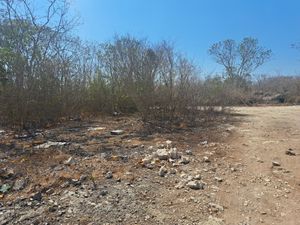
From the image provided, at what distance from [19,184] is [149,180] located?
174 centimetres

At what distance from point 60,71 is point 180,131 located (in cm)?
446

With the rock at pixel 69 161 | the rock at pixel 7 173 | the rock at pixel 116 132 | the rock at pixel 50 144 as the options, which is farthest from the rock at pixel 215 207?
the rock at pixel 116 132

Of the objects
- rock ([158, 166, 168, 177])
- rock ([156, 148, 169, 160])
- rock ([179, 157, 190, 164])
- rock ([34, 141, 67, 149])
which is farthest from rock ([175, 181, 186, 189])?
rock ([34, 141, 67, 149])

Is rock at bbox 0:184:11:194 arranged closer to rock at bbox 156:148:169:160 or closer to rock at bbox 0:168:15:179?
rock at bbox 0:168:15:179

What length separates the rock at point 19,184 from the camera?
411 centimetres

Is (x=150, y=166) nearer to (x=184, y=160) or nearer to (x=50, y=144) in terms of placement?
(x=184, y=160)

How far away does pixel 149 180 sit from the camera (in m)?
4.21

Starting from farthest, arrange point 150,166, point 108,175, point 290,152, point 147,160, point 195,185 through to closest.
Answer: point 290,152 < point 147,160 < point 150,166 < point 108,175 < point 195,185

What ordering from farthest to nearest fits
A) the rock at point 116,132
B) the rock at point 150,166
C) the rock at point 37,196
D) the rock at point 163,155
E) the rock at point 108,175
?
the rock at point 116,132 → the rock at point 163,155 → the rock at point 150,166 → the rock at point 108,175 → the rock at point 37,196

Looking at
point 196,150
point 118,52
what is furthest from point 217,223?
point 118,52

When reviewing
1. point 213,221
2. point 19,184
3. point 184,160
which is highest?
point 184,160

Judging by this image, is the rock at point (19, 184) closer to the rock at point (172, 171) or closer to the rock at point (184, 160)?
the rock at point (172, 171)

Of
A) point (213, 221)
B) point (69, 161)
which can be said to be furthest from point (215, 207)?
point (69, 161)

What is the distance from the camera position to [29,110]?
851 cm
